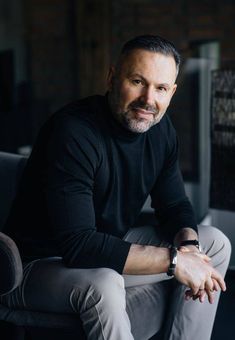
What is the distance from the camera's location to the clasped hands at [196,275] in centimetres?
186

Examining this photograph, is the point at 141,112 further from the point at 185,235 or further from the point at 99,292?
the point at 99,292

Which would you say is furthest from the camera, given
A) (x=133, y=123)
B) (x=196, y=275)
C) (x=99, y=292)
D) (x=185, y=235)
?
(x=185, y=235)

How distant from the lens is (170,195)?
7.30 feet

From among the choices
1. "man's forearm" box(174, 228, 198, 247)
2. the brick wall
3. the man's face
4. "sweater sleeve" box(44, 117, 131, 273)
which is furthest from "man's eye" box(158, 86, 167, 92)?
the brick wall

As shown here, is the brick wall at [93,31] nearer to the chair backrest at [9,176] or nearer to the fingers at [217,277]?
the chair backrest at [9,176]

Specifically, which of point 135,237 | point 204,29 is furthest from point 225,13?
point 135,237

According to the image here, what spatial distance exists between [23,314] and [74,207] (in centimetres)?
36

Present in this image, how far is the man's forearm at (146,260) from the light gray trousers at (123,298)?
0.05 metres

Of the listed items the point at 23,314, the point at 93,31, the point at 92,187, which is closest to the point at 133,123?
the point at 92,187

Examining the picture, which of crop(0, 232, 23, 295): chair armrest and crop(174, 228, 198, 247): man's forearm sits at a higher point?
crop(0, 232, 23, 295): chair armrest

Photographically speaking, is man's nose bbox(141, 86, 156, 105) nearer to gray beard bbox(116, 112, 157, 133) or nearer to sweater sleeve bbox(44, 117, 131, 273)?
gray beard bbox(116, 112, 157, 133)

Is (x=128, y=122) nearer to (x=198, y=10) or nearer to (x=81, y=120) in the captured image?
(x=81, y=120)

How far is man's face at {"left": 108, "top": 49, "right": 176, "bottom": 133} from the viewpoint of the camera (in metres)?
1.94

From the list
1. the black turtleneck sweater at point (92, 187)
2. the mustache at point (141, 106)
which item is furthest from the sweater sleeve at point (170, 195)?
the mustache at point (141, 106)
